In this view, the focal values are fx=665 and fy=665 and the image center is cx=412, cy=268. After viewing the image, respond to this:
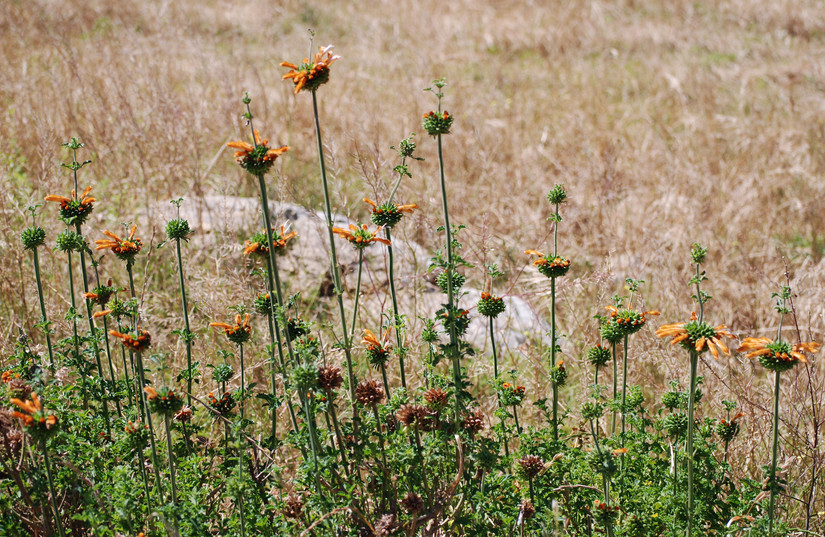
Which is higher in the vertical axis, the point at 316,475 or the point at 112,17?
the point at 112,17

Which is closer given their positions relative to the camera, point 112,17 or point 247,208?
point 247,208

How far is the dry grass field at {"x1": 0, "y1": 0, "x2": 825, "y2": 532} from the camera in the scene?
9.15 feet

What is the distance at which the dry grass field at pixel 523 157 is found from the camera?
9.15ft

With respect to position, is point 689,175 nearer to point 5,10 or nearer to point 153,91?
point 153,91

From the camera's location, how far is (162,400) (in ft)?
4.95

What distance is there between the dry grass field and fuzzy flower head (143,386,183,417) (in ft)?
3.32

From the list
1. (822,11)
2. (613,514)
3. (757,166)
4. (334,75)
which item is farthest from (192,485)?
(822,11)

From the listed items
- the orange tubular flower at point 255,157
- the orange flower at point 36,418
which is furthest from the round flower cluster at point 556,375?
the orange flower at point 36,418

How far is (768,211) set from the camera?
440 cm

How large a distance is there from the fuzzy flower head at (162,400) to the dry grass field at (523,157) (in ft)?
3.32

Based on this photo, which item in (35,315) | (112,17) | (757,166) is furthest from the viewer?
(112,17)

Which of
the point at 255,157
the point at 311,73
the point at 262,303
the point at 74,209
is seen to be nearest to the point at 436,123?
the point at 311,73

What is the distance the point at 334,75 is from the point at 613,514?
572 centimetres

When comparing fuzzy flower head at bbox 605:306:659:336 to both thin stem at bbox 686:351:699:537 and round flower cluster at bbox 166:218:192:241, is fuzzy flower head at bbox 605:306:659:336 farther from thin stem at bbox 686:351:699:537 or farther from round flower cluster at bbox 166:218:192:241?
round flower cluster at bbox 166:218:192:241
